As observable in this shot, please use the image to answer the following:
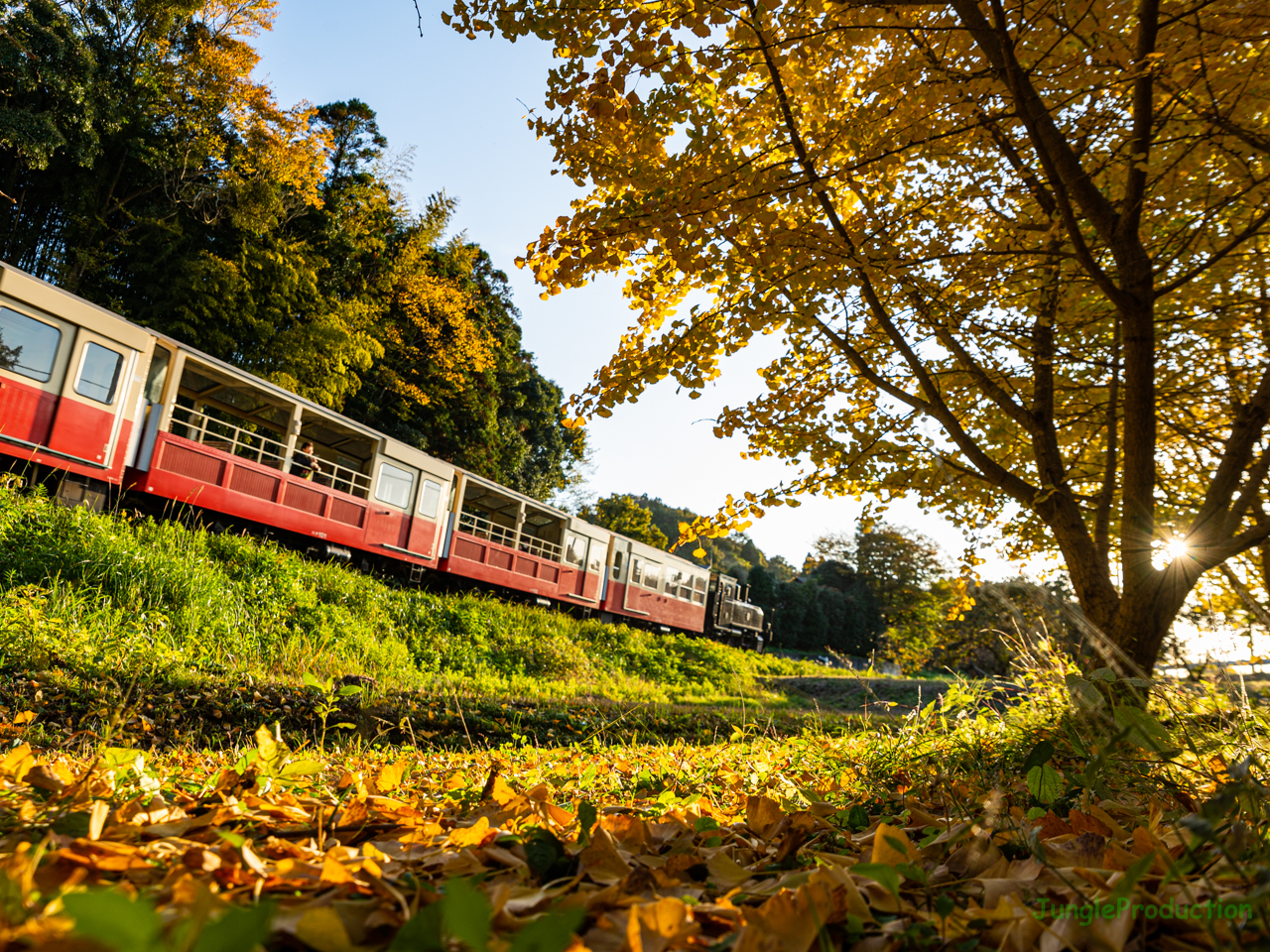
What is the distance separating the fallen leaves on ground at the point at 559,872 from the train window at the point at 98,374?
28.1 feet

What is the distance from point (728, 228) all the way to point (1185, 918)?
9.53 feet

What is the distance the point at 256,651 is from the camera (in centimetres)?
700

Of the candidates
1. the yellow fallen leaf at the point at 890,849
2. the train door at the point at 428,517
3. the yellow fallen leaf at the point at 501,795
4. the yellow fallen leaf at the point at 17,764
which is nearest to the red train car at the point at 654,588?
the train door at the point at 428,517

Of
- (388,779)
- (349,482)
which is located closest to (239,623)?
(349,482)

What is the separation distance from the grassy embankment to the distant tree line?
6935 mm

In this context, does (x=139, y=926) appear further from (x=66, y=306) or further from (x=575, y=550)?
(x=575, y=550)

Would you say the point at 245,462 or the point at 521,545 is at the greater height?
the point at 245,462

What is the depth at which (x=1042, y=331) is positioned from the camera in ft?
16.9

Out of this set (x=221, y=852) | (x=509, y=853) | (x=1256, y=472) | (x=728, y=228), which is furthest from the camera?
(x=1256, y=472)

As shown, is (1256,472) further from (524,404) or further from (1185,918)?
(524,404)

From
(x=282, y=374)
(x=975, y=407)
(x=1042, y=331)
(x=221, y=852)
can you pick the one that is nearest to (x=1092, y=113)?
(x=1042, y=331)

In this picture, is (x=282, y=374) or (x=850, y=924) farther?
(x=282, y=374)

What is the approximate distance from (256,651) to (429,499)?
6.24m

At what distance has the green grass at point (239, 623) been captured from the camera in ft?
18.0
